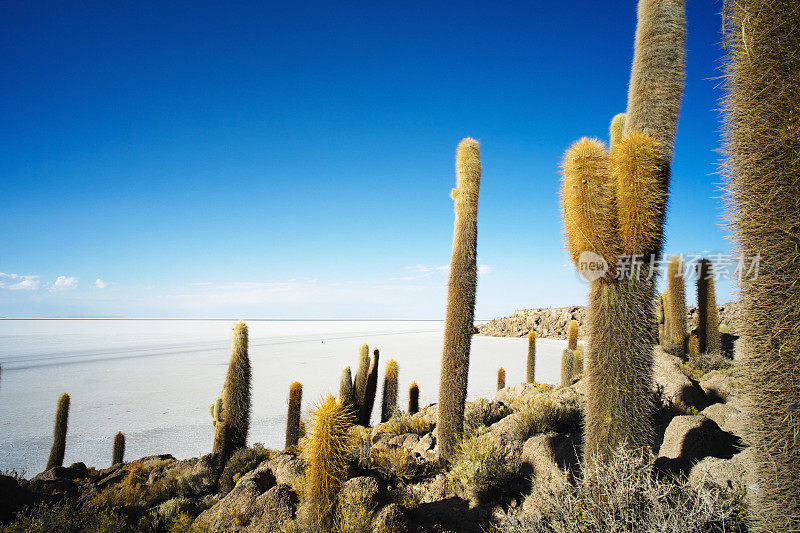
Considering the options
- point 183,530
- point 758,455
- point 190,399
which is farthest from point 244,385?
point 190,399

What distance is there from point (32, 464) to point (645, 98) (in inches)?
634

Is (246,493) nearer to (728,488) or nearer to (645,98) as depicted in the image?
(728,488)

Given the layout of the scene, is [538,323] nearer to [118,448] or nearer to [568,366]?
[568,366]

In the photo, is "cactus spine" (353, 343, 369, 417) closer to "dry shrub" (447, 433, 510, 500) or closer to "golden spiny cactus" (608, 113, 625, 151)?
"dry shrub" (447, 433, 510, 500)

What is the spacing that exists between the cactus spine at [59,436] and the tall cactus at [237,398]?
5328 mm

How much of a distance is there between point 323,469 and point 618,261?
3.67 metres

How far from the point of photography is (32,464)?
11.4 meters

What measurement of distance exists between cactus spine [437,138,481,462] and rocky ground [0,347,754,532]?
0.42 metres

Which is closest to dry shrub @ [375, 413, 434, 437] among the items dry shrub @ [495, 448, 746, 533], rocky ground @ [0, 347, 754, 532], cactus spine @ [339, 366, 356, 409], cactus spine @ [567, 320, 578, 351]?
rocky ground @ [0, 347, 754, 532]

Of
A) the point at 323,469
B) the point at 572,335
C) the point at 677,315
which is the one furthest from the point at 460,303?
the point at 572,335

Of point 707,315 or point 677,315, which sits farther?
point 677,315

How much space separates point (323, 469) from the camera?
423cm

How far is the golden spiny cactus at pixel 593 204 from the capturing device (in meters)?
4.27

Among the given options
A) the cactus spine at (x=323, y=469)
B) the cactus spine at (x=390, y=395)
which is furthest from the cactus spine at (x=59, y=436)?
the cactus spine at (x=323, y=469)
